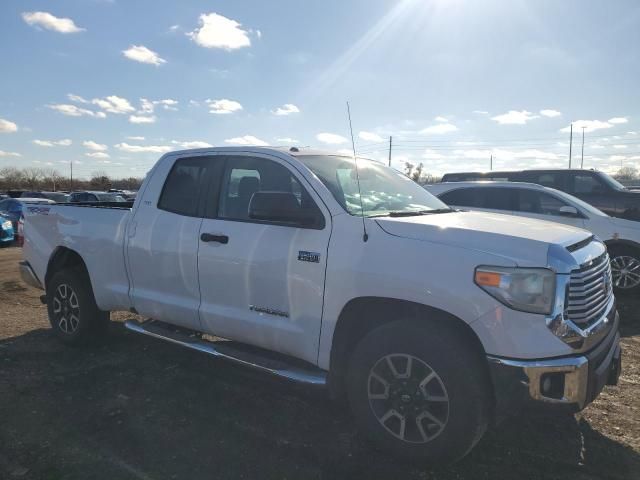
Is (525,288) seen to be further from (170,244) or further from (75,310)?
(75,310)

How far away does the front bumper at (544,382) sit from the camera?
264 centimetres

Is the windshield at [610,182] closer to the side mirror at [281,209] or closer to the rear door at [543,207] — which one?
the rear door at [543,207]

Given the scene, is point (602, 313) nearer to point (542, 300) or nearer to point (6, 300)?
point (542, 300)

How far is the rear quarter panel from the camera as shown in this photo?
4723 millimetres

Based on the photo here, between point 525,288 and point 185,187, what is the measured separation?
115 inches

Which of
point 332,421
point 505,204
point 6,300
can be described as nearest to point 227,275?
point 332,421

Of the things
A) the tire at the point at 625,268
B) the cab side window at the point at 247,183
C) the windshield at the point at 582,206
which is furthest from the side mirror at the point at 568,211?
the cab side window at the point at 247,183

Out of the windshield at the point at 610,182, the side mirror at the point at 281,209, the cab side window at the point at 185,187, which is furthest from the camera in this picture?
the windshield at the point at 610,182

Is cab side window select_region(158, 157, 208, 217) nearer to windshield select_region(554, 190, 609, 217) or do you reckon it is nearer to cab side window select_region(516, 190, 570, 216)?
cab side window select_region(516, 190, 570, 216)

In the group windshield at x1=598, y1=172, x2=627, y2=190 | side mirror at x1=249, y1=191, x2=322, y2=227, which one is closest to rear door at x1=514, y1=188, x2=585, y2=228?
windshield at x1=598, y1=172, x2=627, y2=190

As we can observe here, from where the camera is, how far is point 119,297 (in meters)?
4.75

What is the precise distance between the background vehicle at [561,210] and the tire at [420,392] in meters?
5.96

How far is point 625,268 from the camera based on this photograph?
7871 mm

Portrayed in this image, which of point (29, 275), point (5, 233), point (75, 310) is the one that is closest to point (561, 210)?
point (75, 310)
